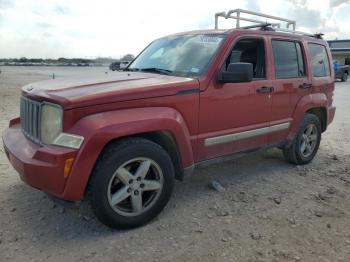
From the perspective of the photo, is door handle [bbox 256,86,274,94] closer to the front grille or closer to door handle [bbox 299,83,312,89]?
door handle [bbox 299,83,312,89]

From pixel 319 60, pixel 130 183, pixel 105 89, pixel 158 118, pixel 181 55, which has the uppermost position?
pixel 319 60

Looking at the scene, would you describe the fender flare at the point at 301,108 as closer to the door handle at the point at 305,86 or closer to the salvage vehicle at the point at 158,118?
the salvage vehicle at the point at 158,118

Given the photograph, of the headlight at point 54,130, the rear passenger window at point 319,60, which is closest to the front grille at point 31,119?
the headlight at point 54,130

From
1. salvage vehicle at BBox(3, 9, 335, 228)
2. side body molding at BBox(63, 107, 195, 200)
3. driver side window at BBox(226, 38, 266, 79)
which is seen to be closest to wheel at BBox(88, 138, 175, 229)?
salvage vehicle at BBox(3, 9, 335, 228)

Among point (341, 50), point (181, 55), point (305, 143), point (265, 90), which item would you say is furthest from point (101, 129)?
point (341, 50)

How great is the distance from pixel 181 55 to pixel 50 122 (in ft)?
6.20

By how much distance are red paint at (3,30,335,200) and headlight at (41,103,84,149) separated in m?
0.05

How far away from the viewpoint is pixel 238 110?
437 cm

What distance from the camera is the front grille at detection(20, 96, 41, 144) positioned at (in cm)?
343

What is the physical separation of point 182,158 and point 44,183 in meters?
1.40

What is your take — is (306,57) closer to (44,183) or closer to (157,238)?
(157,238)

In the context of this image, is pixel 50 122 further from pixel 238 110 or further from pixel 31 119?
pixel 238 110

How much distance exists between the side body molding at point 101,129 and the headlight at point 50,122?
0.54 feet

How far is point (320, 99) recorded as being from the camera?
223 inches
